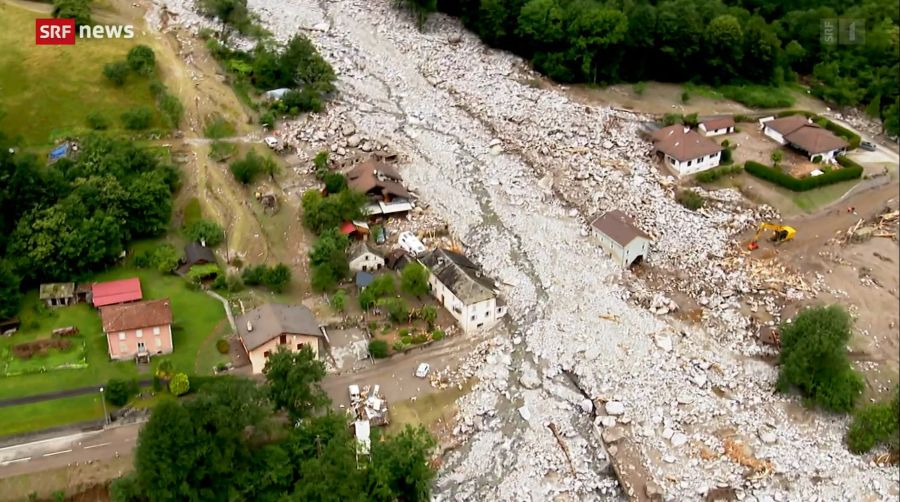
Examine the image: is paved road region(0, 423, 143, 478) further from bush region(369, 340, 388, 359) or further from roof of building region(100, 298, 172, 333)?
bush region(369, 340, 388, 359)

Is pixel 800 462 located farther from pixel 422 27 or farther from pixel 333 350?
pixel 422 27

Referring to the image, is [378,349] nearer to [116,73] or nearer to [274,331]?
[274,331]

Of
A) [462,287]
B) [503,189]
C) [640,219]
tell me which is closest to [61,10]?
[503,189]


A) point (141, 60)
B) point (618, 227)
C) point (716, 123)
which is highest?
point (716, 123)

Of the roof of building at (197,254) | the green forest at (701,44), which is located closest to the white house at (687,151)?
the green forest at (701,44)

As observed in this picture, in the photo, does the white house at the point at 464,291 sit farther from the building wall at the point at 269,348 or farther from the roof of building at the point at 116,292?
the roof of building at the point at 116,292

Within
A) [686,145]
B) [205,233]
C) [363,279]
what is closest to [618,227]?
[686,145]

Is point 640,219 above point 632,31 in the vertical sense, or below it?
below
